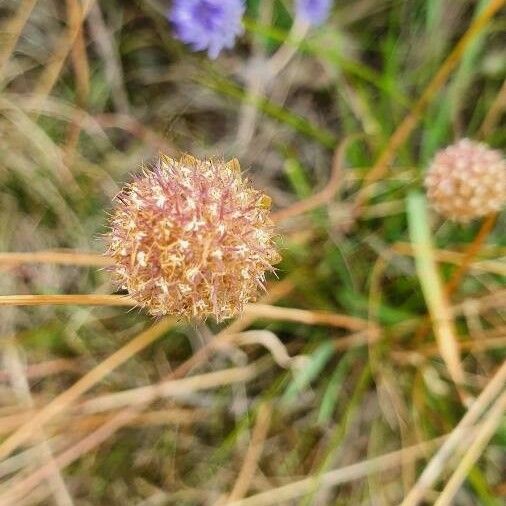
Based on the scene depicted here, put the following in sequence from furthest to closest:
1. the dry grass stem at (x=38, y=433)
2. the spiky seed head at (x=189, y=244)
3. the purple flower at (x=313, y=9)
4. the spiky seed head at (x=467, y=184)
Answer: the dry grass stem at (x=38, y=433) < the purple flower at (x=313, y=9) < the spiky seed head at (x=467, y=184) < the spiky seed head at (x=189, y=244)

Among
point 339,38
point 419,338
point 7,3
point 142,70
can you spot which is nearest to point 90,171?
point 142,70

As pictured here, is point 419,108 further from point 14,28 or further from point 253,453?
point 14,28

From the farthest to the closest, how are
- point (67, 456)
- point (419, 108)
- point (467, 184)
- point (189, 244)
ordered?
point (67, 456)
point (419, 108)
point (467, 184)
point (189, 244)

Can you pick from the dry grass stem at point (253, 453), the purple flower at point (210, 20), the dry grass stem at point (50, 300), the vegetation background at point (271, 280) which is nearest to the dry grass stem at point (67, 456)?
the vegetation background at point (271, 280)

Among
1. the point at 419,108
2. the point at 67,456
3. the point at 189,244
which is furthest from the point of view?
the point at 67,456

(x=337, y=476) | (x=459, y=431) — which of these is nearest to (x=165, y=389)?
(x=337, y=476)

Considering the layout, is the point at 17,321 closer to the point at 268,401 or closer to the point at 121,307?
the point at 121,307

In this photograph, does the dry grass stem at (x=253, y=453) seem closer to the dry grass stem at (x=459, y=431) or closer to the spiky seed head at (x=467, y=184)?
the dry grass stem at (x=459, y=431)

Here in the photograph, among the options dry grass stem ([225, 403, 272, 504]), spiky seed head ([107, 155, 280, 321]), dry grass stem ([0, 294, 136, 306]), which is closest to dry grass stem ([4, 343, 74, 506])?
dry grass stem ([225, 403, 272, 504])
